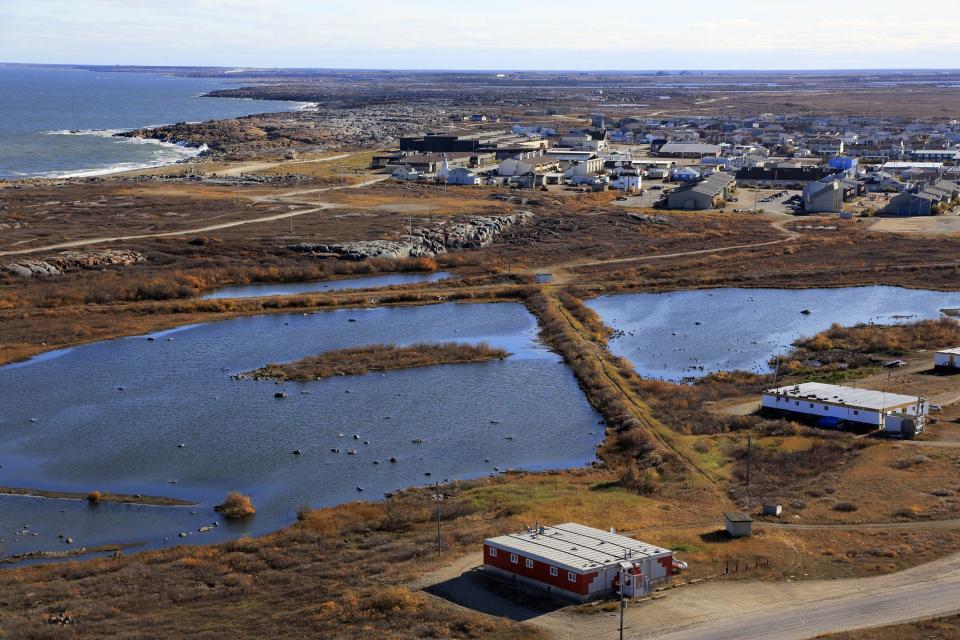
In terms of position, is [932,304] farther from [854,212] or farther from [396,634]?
[396,634]

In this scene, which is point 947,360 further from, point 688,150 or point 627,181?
point 688,150

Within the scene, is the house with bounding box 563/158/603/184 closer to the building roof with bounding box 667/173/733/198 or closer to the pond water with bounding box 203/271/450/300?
the building roof with bounding box 667/173/733/198

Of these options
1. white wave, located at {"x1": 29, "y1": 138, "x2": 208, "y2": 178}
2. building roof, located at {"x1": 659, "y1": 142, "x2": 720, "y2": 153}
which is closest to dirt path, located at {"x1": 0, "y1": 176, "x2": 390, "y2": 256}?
white wave, located at {"x1": 29, "y1": 138, "x2": 208, "y2": 178}

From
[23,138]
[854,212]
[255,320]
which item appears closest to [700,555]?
[255,320]

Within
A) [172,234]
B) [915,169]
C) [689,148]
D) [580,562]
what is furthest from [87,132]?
[580,562]

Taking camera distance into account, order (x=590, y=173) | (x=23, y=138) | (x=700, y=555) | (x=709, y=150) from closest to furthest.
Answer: (x=700, y=555)
(x=590, y=173)
(x=709, y=150)
(x=23, y=138)
